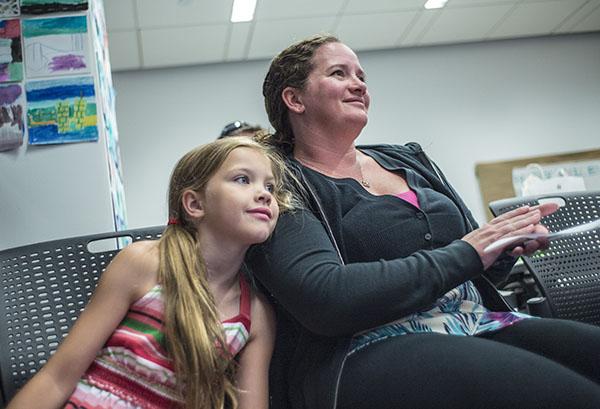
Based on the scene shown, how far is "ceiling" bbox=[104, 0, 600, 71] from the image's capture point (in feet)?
12.6

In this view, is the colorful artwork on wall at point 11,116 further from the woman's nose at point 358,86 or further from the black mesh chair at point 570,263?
the black mesh chair at point 570,263

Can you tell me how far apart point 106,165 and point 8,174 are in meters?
0.28

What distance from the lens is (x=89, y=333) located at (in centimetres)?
99

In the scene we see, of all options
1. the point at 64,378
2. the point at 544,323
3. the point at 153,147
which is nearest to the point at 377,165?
the point at 544,323

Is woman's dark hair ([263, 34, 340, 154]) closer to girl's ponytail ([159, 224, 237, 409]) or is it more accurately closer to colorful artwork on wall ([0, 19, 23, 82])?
girl's ponytail ([159, 224, 237, 409])

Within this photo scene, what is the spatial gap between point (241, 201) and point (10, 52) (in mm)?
1249

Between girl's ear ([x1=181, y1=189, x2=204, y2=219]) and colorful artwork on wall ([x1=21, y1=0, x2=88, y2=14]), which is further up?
colorful artwork on wall ([x1=21, y1=0, x2=88, y2=14])

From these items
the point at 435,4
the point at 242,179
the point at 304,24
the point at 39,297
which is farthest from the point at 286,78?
the point at 435,4

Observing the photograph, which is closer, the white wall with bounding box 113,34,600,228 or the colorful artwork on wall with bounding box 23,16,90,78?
the colorful artwork on wall with bounding box 23,16,90,78

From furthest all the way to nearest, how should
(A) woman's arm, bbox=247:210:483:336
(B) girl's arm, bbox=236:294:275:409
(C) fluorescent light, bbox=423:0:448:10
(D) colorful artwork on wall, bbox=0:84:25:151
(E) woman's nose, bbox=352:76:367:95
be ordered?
(C) fluorescent light, bbox=423:0:448:10, (D) colorful artwork on wall, bbox=0:84:25:151, (E) woman's nose, bbox=352:76:367:95, (B) girl's arm, bbox=236:294:275:409, (A) woman's arm, bbox=247:210:483:336

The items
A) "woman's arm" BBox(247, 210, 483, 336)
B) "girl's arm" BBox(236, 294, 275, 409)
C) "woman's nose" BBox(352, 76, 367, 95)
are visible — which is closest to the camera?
"woman's arm" BBox(247, 210, 483, 336)

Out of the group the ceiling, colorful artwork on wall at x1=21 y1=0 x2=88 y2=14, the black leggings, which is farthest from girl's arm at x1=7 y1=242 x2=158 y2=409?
the ceiling

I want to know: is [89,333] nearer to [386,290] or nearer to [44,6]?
[386,290]

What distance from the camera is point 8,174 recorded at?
1.88 m
